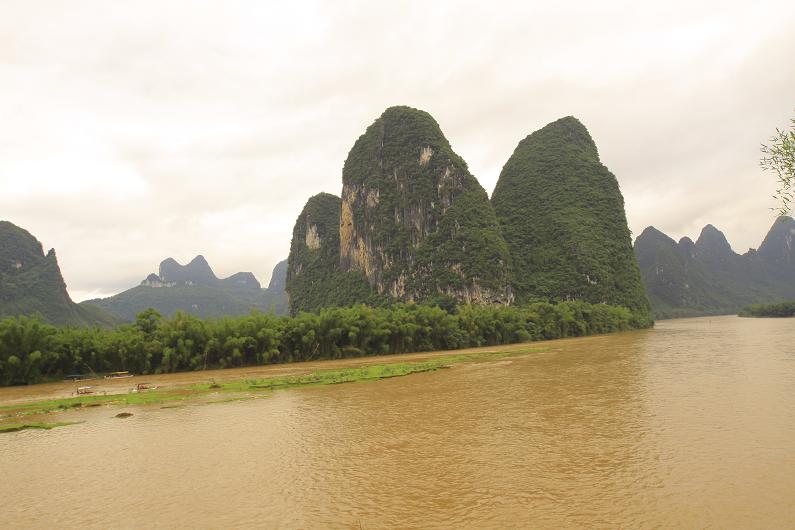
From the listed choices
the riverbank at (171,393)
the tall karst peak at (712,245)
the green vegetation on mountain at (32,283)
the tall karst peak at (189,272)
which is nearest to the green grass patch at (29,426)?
the riverbank at (171,393)

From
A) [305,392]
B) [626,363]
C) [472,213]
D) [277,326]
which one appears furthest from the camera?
[472,213]

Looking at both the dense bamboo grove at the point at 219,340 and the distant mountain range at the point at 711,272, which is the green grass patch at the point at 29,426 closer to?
the dense bamboo grove at the point at 219,340

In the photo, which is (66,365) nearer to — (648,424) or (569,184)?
(648,424)

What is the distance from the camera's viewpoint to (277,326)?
23797 mm

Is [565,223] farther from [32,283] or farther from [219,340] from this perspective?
[32,283]

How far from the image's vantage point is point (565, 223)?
64.1 m

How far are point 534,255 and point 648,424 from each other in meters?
58.7

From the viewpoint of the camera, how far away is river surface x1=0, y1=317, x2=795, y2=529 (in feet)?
14.1

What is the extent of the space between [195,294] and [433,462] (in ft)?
402

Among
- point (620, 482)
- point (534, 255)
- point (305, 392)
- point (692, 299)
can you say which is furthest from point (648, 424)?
point (692, 299)

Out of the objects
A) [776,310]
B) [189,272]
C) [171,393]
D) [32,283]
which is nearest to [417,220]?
[776,310]

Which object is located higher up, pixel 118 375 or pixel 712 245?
pixel 712 245

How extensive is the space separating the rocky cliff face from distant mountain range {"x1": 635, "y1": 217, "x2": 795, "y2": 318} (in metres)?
50.3

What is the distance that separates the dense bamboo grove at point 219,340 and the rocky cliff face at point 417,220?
23.2 meters
